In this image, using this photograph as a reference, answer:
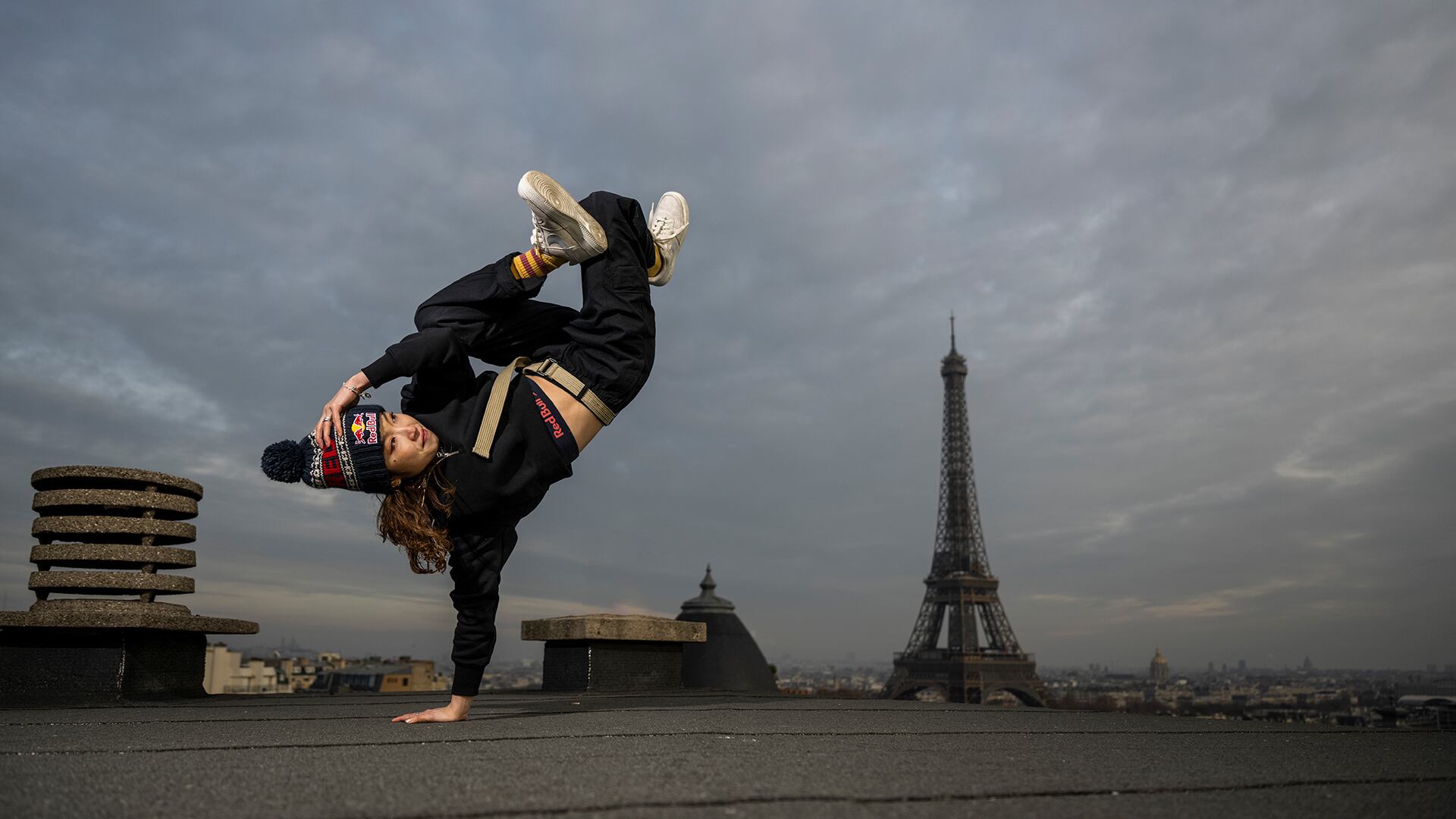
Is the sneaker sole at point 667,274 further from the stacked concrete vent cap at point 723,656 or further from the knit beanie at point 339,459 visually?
the stacked concrete vent cap at point 723,656

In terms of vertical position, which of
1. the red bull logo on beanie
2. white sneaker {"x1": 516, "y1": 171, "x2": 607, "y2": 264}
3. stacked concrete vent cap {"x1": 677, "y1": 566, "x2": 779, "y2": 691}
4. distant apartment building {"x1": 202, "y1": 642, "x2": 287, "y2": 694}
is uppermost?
white sneaker {"x1": 516, "y1": 171, "x2": 607, "y2": 264}

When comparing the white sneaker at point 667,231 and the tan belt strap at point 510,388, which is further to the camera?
the white sneaker at point 667,231

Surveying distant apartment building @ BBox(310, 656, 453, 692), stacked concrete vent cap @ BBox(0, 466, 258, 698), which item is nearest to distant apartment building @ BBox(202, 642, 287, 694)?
distant apartment building @ BBox(310, 656, 453, 692)

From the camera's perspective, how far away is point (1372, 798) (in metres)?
1.84

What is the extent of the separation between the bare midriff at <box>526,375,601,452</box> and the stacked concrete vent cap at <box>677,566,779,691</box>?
6274 millimetres

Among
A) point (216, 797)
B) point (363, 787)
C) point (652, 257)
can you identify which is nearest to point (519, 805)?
point (363, 787)

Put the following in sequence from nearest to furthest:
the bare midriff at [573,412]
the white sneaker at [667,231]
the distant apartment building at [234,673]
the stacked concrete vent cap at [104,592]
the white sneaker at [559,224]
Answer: the white sneaker at [559,224] → the bare midriff at [573,412] → the white sneaker at [667,231] → the stacked concrete vent cap at [104,592] → the distant apartment building at [234,673]

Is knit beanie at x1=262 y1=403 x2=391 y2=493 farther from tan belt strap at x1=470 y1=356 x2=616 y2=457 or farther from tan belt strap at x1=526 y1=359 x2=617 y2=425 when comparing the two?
tan belt strap at x1=526 y1=359 x2=617 y2=425

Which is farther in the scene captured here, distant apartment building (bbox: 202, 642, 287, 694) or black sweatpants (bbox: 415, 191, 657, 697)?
distant apartment building (bbox: 202, 642, 287, 694)

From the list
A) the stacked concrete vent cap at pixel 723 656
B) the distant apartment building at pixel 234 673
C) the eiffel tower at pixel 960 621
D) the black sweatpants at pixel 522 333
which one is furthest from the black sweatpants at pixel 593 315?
the eiffel tower at pixel 960 621

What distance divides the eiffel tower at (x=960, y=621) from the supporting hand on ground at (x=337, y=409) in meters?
50.6

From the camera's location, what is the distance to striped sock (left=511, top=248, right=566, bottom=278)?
368cm

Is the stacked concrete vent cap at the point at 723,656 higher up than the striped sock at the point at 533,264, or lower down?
lower down

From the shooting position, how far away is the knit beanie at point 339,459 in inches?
128
